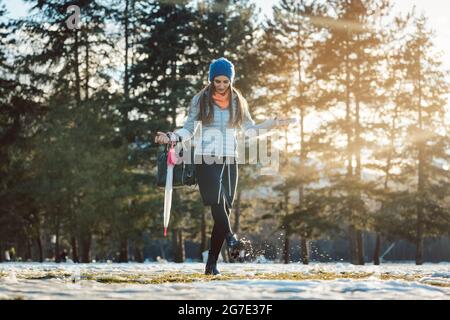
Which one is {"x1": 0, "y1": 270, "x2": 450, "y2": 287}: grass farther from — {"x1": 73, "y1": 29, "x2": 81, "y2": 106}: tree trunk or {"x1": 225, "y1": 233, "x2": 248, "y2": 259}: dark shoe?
{"x1": 73, "y1": 29, "x2": 81, "y2": 106}: tree trunk

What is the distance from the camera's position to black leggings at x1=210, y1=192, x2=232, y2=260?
725 cm

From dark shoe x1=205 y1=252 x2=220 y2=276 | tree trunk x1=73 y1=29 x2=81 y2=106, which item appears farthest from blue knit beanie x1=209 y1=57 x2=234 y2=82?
tree trunk x1=73 y1=29 x2=81 y2=106

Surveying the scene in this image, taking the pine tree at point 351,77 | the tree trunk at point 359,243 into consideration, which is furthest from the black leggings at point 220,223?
the tree trunk at point 359,243

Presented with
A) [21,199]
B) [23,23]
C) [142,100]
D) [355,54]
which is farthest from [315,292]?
[21,199]

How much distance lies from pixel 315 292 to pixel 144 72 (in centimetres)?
2740

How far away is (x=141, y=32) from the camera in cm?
3291

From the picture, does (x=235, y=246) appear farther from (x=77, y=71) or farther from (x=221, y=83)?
(x=77, y=71)

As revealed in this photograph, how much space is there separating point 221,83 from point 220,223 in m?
1.45

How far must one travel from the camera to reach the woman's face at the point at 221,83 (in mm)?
7273

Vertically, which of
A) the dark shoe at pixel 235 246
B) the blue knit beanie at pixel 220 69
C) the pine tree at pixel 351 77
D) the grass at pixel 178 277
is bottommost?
the grass at pixel 178 277

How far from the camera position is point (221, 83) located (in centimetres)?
729

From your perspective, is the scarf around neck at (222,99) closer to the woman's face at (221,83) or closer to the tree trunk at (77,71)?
the woman's face at (221,83)

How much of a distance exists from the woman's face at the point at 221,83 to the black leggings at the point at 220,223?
1.15 metres
